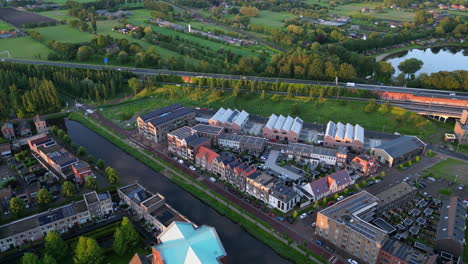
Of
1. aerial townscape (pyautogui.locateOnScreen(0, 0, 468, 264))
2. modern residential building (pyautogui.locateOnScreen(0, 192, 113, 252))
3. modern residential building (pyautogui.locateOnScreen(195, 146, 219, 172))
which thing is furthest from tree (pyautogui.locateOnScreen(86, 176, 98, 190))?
modern residential building (pyautogui.locateOnScreen(195, 146, 219, 172))

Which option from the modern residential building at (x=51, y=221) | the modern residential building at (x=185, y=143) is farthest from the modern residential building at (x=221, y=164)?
the modern residential building at (x=51, y=221)

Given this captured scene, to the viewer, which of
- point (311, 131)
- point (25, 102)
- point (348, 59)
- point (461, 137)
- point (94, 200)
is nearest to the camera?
point (94, 200)

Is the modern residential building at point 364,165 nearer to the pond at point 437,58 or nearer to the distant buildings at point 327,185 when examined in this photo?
the distant buildings at point 327,185

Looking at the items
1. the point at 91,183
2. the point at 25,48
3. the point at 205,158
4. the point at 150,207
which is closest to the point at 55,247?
the point at 150,207

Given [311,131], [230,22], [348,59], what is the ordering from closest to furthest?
[311,131], [348,59], [230,22]

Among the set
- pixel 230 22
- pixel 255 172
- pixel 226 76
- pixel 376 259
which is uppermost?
pixel 230 22

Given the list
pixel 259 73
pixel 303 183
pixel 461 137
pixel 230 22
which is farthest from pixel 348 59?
pixel 230 22

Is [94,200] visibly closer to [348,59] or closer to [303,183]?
[303,183]
